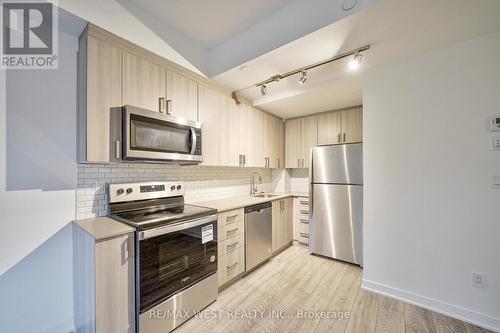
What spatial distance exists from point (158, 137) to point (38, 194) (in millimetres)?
964

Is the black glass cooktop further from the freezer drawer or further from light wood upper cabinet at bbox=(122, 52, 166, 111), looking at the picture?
the freezer drawer

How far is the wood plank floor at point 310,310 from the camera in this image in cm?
174

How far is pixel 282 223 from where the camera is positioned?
3295 millimetres

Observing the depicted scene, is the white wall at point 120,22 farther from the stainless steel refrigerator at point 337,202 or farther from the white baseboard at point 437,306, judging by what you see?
the white baseboard at point 437,306

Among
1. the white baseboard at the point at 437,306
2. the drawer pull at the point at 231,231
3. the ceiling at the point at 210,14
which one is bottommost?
the white baseboard at the point at 437,306

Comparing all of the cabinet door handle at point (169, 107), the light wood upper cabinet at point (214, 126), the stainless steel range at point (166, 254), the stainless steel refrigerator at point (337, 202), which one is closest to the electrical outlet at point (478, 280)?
the stainless steel refrigerator at point (337, 202)

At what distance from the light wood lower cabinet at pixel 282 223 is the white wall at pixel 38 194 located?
232 cm

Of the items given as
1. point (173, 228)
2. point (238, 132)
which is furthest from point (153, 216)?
point (238, 132)

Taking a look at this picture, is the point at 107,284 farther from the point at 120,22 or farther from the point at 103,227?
the point at 120,22

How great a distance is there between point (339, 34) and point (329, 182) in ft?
6.30

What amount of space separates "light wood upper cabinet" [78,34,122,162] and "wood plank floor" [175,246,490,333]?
166 cm

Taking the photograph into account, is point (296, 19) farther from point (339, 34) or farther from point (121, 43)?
point (121, 43)

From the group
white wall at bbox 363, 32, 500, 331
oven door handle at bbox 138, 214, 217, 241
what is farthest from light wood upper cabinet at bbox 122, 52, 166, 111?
white wall at bbox 363, 32, 500, 331

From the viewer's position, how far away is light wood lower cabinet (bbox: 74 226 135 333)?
1332 mm
